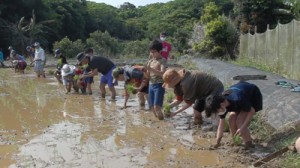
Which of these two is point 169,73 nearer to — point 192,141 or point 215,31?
point 192,141

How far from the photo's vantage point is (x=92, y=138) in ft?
24.6

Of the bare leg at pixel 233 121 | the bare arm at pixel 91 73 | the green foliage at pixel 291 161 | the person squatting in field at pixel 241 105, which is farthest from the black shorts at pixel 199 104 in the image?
the bare arm at pixel 91 73

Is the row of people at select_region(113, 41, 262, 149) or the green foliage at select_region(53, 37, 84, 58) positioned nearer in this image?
the row of people at select_region(113, 41, 262, 149)

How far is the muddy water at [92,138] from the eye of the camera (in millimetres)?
6102

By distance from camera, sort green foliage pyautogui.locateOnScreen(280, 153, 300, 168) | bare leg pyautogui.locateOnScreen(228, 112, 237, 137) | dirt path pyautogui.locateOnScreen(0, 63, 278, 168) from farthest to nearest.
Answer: bare leg pyautogui.locateOnScreen(228, 112, 237, 137), dirt path pyautogui.locateOnScreen(0, 63, 278, 168), green foliage pyautogui.locateOnScreen(280, 153, 300, 168)

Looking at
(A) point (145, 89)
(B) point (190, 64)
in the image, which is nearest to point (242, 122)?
(A) point (145, 89)

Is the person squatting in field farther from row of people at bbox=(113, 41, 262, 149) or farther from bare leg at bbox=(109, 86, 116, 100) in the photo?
bare leg at bbox=(109, 86, 116, 100)

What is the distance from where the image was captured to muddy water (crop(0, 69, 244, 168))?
6102mm

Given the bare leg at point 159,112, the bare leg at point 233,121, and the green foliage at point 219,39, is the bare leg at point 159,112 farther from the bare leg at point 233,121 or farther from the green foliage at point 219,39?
the green foliage at point 219,39

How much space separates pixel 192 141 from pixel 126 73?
3527mm

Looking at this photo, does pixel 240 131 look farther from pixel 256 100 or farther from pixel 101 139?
pixel 101 139

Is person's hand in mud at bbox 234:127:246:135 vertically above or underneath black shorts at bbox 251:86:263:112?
underneath

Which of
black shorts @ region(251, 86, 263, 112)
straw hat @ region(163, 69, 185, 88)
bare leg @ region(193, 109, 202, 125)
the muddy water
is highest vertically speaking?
straw hat @ region(163, 69, 185, 88)

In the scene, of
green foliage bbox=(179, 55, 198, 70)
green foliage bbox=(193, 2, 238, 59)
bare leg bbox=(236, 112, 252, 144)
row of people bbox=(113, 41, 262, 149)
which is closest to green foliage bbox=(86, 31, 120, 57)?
green foliage bbox=(193, 2, 238, 59)
